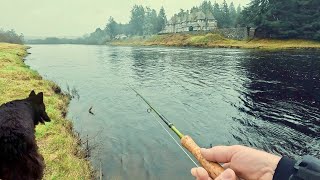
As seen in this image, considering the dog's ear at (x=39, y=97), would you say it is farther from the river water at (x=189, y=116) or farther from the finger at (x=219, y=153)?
the finger at (x=219, y=153)

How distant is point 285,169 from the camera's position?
105 inches

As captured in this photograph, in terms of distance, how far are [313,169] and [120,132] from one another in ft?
46.9

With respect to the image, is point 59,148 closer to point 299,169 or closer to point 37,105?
point 37,105

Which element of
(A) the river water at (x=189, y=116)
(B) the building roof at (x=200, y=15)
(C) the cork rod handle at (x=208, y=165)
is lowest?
(A) the river water at (x=189, y=116)

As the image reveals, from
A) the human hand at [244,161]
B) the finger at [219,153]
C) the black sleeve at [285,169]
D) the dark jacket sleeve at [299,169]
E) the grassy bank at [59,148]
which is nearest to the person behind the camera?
the dark jacket sleeve at [299,169]

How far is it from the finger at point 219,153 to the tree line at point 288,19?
84.3 metres

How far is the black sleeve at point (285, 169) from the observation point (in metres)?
2.62

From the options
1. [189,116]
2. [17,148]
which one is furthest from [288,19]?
[17,148]

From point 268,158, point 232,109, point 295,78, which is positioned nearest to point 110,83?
point 232,109

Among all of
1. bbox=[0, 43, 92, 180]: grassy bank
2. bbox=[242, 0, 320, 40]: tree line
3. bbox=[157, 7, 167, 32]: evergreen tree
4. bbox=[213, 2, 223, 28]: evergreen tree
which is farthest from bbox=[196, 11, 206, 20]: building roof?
bbox=[0, 43, 92, 180]: grassy bank

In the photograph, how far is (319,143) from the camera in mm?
14438

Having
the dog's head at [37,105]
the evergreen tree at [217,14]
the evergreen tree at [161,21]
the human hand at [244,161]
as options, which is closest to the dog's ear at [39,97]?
the dog's head at [37,105]

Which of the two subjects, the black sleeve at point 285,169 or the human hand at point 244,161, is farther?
the human hand at point 244,161

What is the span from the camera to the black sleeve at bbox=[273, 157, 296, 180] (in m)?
2.62
